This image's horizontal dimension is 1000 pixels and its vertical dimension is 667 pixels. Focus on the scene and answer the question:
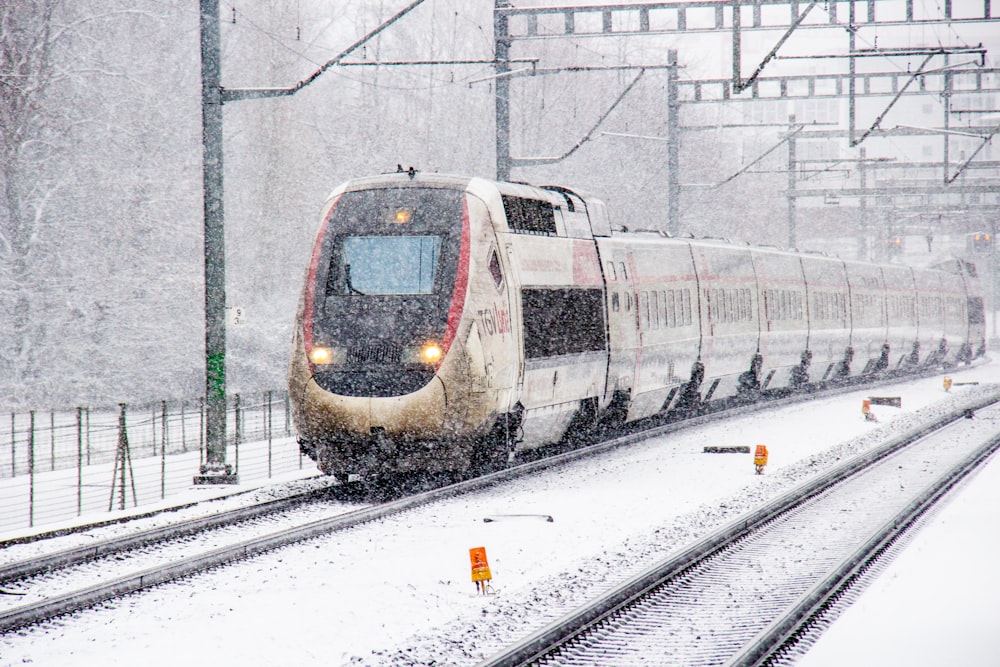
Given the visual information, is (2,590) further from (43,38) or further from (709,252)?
(43,38)

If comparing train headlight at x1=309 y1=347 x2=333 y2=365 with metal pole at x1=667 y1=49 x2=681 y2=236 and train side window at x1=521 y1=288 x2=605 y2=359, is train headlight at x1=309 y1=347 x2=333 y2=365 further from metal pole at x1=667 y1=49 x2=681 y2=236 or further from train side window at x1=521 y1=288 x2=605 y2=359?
metal pole at x1=667 y1=49 x2=681 y2=236

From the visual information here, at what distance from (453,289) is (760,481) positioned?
4.49 m

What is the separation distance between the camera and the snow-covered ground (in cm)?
725

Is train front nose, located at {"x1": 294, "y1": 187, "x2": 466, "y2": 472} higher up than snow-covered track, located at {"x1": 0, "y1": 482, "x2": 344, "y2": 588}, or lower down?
higher up

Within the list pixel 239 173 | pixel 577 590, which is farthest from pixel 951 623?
pixel 239 173

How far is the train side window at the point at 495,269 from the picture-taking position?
13508 mm

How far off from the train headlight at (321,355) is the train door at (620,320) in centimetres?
507

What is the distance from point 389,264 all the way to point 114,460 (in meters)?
6.56

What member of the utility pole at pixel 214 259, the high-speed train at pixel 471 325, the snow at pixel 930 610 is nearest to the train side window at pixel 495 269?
the high-speed train at pixel 471 325

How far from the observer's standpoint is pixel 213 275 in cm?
1459

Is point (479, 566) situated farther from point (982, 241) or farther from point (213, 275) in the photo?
point (982, 241)

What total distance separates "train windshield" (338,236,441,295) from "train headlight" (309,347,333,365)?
0.69 m

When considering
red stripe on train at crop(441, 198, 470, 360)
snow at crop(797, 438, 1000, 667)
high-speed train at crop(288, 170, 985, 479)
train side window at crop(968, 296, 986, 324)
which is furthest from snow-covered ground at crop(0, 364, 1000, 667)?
train side window at crop(968, 296, 986, 324)

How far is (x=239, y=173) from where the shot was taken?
4231 cm
